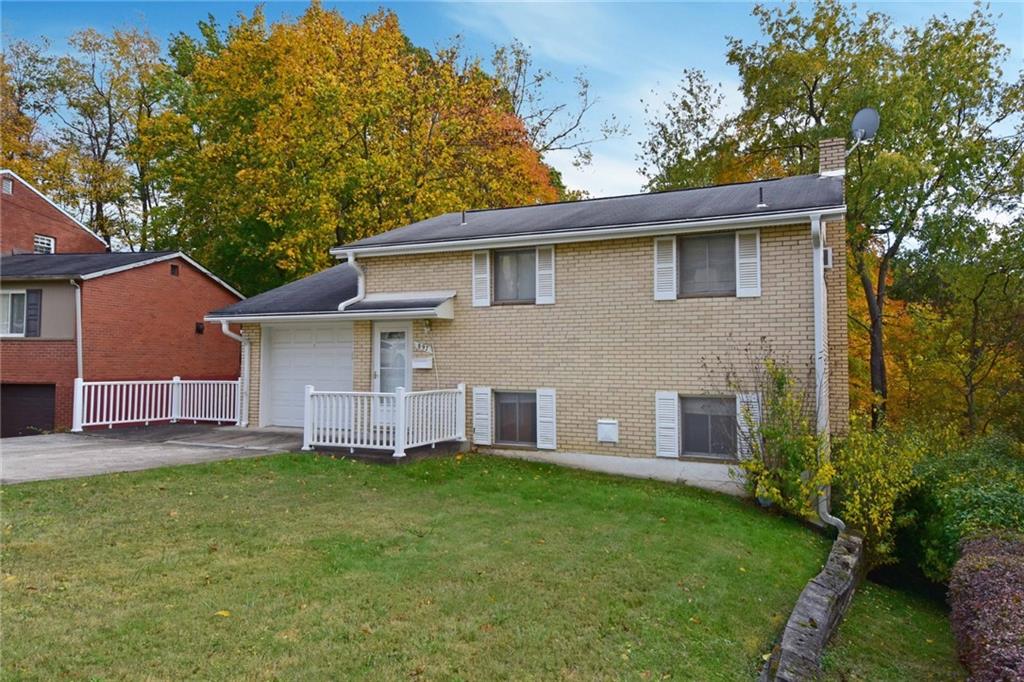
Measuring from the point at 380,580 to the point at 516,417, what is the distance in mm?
6698

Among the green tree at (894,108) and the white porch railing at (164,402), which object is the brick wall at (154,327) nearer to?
the white porch railing at (164,402)

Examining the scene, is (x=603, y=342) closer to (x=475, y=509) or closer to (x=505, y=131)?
(x=475, y=509)

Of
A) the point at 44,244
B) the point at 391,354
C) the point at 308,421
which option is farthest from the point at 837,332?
the point at 44,244

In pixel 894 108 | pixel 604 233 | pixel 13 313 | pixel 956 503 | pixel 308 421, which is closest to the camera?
pixel 956 503

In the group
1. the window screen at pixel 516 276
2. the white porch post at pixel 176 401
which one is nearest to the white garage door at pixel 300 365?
the white porch post at pixel 176 401

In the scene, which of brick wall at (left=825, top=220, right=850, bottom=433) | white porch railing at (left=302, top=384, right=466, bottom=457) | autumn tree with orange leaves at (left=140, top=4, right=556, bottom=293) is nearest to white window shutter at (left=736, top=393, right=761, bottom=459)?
brick wall at (left=825, top=220, right=850, bottom=433)

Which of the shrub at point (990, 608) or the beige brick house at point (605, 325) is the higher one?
the beige brick house at point (605, 325)

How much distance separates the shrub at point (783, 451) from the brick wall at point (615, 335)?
53cm

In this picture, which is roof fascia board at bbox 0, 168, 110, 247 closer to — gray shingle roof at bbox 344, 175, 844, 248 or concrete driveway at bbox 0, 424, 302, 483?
concrete driveway at bbox 0, 424, 302, 483

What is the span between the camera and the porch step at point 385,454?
10.4 metres

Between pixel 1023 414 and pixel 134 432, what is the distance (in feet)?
67.4

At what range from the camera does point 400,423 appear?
34.6 feet

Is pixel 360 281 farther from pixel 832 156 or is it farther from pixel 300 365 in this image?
pixel 832 156

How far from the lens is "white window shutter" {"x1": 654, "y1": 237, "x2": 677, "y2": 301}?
34.7ft
